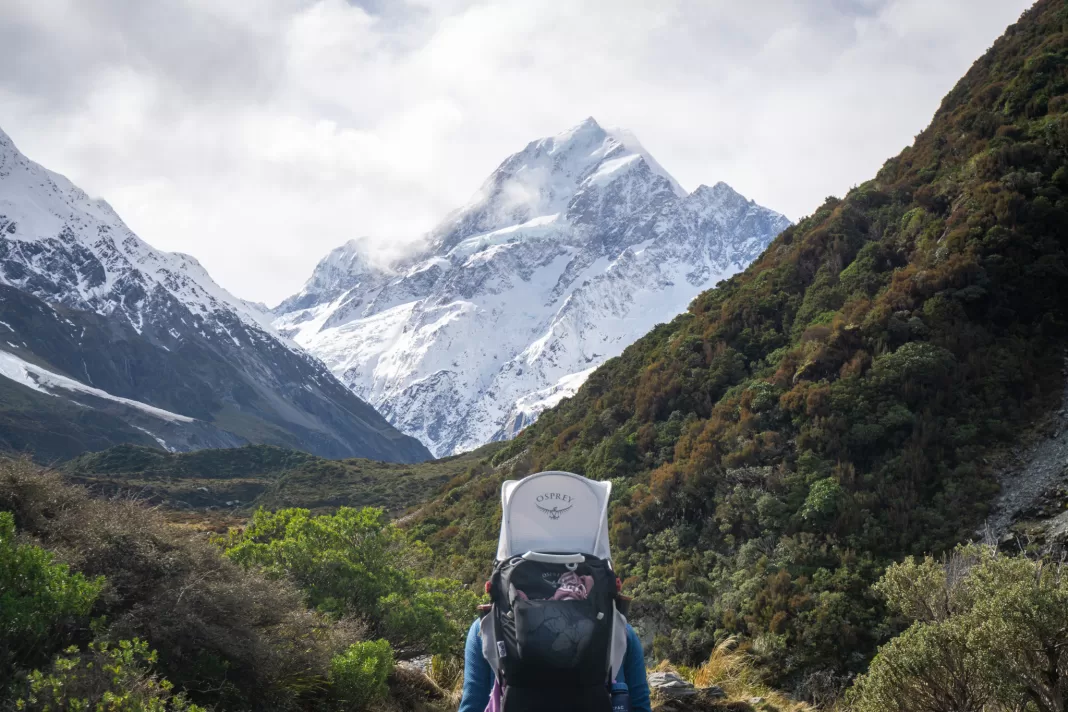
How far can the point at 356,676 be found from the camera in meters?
5.77

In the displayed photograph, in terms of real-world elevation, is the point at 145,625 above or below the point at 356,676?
above

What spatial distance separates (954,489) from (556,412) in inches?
730

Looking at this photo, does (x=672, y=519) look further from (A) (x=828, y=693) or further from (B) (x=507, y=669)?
(B) (x=507, y=669)

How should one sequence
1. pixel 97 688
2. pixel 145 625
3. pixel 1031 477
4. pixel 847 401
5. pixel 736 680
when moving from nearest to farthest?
pixel 97 688, pixel 145 625, pixel 736 680, pixel 1031 477, pixel 847 401

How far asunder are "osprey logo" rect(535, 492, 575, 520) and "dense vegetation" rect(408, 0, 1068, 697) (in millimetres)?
9488

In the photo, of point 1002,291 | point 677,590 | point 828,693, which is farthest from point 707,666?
point 1002,291

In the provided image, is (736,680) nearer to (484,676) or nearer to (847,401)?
(484,676)

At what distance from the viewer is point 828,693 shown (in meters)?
10.4

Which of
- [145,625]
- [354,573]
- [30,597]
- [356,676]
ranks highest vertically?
[30,597]

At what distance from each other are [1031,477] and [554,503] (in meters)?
13.6

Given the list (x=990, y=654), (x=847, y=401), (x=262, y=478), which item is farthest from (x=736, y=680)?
(x=262, y=478)

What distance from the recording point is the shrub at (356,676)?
226 inches

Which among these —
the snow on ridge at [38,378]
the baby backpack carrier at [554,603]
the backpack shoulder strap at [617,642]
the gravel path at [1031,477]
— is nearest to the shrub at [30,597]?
the baby backpack carrier at [554,603]

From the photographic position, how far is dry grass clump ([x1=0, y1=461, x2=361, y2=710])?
477 cm
